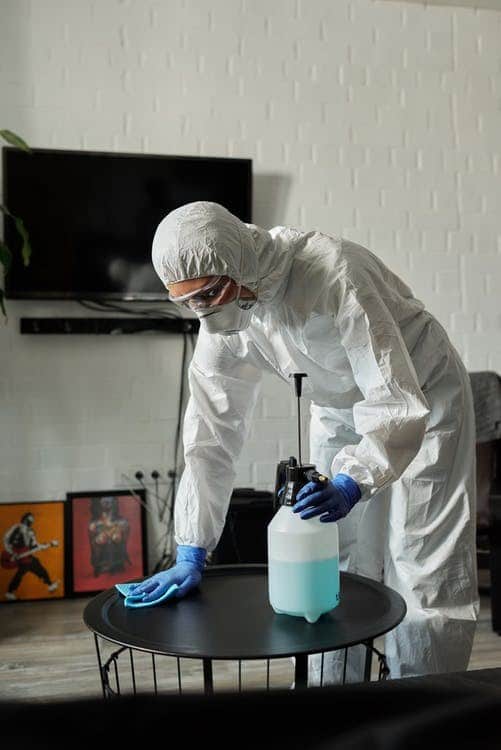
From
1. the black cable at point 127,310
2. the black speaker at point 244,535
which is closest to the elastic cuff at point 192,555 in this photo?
the black speaker at point 244,535

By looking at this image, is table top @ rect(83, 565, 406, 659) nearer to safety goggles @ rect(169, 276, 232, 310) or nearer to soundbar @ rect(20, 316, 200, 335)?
safety goggles @ rect(169, 276, 232, 310)

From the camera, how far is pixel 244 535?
312 centimetres

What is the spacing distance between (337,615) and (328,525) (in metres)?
0.15

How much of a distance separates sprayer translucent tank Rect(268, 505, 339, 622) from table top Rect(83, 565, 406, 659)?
0.09ft

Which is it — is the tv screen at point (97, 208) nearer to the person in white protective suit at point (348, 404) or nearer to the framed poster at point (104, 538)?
the framed poster at point (104, 538)

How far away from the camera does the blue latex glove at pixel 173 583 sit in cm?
136

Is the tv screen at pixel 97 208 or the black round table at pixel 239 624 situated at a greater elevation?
the tv screen at pixel 97 208

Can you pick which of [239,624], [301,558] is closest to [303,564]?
[301,558]

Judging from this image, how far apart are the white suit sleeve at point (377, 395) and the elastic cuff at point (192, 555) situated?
33 cm

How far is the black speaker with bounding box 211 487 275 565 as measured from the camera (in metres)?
3.11

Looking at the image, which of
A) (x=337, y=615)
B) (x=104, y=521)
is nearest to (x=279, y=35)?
(x=104, y=521)

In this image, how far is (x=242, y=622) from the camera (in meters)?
1.26

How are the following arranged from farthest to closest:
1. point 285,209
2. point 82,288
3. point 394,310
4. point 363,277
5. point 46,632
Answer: point 285,209 < point 82,288 < point 46,632 < point 394,310 < point 363,277

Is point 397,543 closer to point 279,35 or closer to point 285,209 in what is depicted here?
point 285,209
